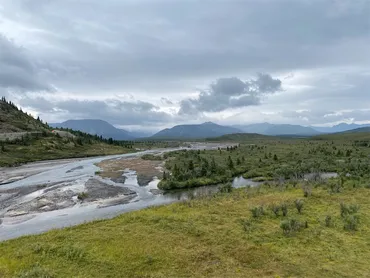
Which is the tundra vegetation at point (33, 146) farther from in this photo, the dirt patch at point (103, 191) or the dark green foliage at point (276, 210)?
the dark green foliage at point (276, 210)

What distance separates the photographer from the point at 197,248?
74.0 ft

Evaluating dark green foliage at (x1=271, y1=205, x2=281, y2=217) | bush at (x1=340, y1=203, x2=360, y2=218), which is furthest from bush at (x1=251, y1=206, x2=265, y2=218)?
bush at (x1=340, y1=203, x2=360, y2=218)

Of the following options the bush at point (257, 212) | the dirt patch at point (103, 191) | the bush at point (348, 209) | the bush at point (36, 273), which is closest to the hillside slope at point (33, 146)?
the dirt patch at point (103, 191)

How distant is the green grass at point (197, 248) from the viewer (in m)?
19.1

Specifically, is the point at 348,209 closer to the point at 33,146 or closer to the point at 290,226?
the point at 290,226

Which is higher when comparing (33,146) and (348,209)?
(33,146)

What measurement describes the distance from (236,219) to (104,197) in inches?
1022

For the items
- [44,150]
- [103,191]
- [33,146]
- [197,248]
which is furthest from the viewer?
[33,146]

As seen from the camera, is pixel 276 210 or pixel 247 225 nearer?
pixel 247 225

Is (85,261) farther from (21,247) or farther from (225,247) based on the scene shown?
(225,247)

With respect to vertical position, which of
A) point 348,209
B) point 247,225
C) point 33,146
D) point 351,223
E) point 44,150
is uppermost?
point 33,146

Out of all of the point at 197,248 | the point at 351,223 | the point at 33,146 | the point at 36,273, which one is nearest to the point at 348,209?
the point at 351,223

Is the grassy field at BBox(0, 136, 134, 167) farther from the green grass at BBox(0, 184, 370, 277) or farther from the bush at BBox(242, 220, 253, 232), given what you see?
the bush at BBox(242, 220, 253, 232)

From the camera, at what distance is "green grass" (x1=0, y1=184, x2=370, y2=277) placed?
1914cm
